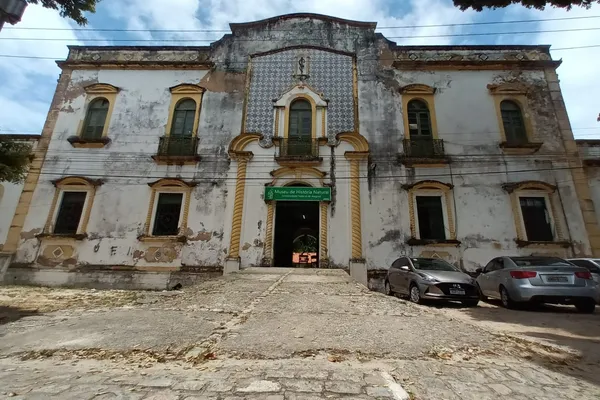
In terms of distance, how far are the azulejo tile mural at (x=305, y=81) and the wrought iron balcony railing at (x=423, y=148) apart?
2550 mm

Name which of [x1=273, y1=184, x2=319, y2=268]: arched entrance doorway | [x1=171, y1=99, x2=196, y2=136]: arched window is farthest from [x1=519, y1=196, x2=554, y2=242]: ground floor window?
[x1=171, y1=99, x2=196, y2=136]: arched window

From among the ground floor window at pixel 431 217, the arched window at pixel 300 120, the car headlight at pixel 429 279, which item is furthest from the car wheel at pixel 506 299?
the arched window at pixel 300 120

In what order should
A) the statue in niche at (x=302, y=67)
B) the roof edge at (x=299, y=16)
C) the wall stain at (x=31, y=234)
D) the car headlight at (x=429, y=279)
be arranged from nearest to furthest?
the car headlight at (x=429, y=279) < the wall stain at (x=31, y=234) < the statue in niche at (x=302, y=67) < the roof edge at (x=299, y=16)

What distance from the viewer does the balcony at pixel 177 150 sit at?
44.2 feet

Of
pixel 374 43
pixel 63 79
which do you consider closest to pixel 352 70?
pixel 374 43

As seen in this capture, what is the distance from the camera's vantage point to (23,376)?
99.7 inches

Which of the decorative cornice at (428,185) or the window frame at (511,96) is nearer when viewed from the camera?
the decorative cornice at (428,185)

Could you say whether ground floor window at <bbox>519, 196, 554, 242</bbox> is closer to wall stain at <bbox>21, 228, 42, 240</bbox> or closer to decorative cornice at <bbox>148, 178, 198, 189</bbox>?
decorative cornice at <bbox>148, 178, 198, 189</bbox>

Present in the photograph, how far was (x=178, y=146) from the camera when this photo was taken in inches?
544

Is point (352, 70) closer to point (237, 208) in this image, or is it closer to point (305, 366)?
point (237, 208)

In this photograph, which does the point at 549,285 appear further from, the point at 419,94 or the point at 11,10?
the point at 11,10

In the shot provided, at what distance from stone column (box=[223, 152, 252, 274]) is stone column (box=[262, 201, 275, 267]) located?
1043mm

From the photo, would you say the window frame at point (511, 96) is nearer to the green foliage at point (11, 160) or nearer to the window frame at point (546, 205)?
the window frame at point (546, 205)

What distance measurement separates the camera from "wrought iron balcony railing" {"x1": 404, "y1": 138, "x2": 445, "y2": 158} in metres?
13.3
